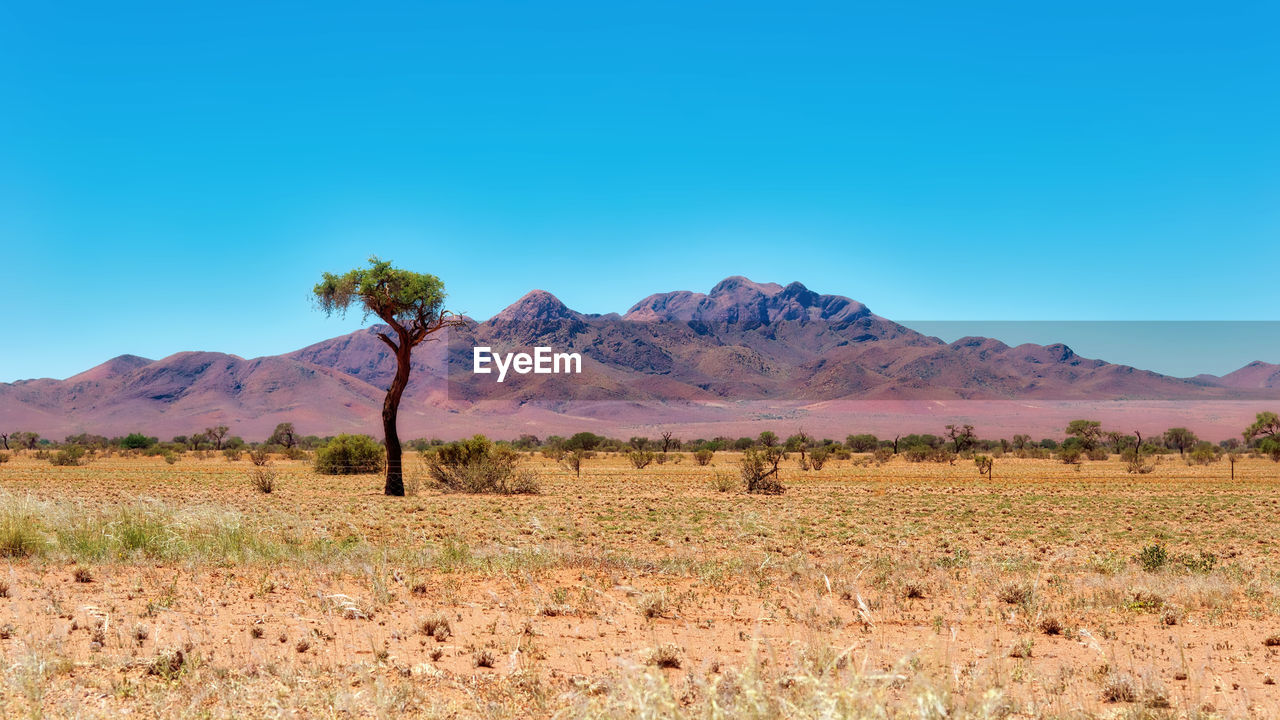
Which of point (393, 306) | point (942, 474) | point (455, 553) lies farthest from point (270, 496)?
point (942, 474)

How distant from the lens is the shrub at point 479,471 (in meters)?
27.0

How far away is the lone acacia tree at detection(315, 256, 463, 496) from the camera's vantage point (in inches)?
942

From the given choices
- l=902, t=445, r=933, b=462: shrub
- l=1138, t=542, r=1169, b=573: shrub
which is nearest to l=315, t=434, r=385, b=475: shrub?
l=1138, t=542, r=1169, b=573: shrub

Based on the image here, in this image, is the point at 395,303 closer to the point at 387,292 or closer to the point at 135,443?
the point at 387,292

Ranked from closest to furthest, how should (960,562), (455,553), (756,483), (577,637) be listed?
(577,637)
(455,553)
(960,562)
(756,483)

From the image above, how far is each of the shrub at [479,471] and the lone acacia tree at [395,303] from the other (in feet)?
8.99

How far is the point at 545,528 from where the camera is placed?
58.2ft

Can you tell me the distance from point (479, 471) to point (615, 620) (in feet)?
64.4

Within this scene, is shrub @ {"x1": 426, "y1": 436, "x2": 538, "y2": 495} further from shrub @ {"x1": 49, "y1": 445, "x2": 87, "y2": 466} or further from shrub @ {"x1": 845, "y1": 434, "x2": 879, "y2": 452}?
shrub @ {"x1": 845, "y1": 434, "x2": 879, "y2": 452}

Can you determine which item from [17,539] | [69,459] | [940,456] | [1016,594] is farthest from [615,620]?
[940,456]

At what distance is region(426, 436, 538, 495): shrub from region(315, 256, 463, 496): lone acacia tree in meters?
2.74

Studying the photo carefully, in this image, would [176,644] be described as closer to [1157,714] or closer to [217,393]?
[1157,714]

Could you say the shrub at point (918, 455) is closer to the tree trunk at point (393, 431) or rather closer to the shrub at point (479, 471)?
the shrub at point (479, 471)

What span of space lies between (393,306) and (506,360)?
164339 mm
